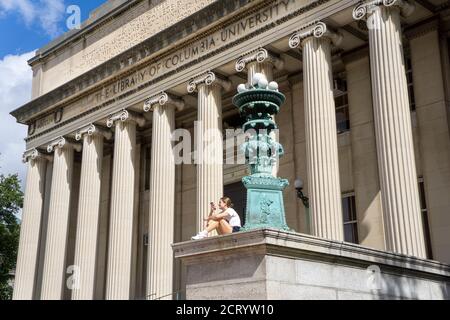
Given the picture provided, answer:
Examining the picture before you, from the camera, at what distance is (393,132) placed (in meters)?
16.5

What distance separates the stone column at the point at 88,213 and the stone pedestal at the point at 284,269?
1689 cm

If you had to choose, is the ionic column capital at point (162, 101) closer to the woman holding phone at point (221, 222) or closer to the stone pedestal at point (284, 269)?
the woman holding phone at point (221, 222)

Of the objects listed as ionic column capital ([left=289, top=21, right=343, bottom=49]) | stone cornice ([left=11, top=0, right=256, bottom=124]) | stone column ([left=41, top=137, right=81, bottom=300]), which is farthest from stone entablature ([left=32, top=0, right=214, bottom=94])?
ionic column capital ([left=289, top=21, right=343, bottom=49])

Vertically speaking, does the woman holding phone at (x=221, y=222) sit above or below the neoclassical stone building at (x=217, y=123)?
below

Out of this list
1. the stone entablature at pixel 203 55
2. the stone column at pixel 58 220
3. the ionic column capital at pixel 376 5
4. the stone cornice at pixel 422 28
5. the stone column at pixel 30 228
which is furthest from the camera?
the stone column at pixel 30 228

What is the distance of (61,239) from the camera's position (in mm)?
27547

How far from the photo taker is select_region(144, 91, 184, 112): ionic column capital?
24.0 metres

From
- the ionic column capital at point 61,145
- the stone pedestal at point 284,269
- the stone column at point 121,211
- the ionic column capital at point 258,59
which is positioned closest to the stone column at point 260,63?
the ionic column capital at point 258,59

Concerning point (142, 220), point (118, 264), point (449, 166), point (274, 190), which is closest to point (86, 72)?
point (142, 220)

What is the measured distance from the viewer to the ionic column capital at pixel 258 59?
2053 centimetres

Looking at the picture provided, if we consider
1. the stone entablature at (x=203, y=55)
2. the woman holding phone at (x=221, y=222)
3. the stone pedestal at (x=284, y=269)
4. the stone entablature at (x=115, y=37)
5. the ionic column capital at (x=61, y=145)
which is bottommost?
the stone pedestal at (x=284, y=269)

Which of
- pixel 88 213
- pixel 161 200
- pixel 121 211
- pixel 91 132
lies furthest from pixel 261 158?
pixel 91 132

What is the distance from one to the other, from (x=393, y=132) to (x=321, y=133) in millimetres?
2367

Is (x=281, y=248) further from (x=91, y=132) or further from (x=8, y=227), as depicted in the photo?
(x=8, y=227)
